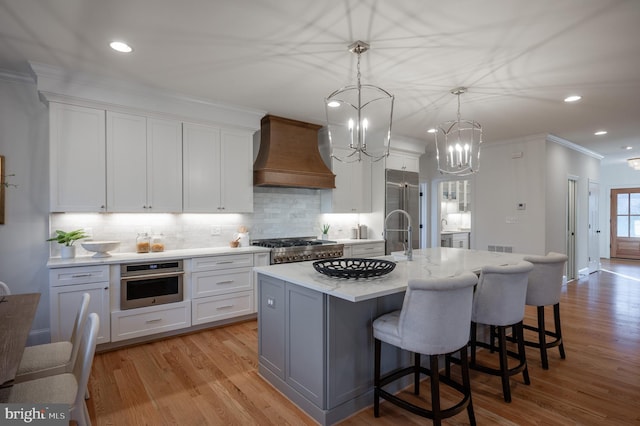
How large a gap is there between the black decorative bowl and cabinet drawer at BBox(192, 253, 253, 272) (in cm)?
169

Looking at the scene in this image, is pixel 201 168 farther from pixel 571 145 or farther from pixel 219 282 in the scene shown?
pixel 571 145

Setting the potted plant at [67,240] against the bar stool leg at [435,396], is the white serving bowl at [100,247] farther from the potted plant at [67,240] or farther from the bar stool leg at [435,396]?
the bar stool leg at [435,396]

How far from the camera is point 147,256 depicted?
3.58 metres

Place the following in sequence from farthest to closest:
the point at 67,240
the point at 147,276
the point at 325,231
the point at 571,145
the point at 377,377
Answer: the point at 571,145 → the point at 325,231 → the point at 147,276 → the point at 67,240 → the point at 377,377

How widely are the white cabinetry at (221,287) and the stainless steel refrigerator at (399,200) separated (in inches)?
100

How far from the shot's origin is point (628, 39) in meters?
2.63

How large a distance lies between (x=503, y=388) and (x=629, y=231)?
1023 cm

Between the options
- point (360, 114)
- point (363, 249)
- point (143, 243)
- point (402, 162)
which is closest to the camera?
point (360, 114)

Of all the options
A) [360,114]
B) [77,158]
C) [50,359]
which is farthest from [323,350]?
[77,158]

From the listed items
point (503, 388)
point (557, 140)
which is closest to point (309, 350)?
point (503, 388)

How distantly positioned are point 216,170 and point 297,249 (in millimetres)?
1446

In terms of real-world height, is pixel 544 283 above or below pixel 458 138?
below

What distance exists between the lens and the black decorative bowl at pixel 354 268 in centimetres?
226

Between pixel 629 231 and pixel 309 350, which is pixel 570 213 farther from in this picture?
pixel 309 350
